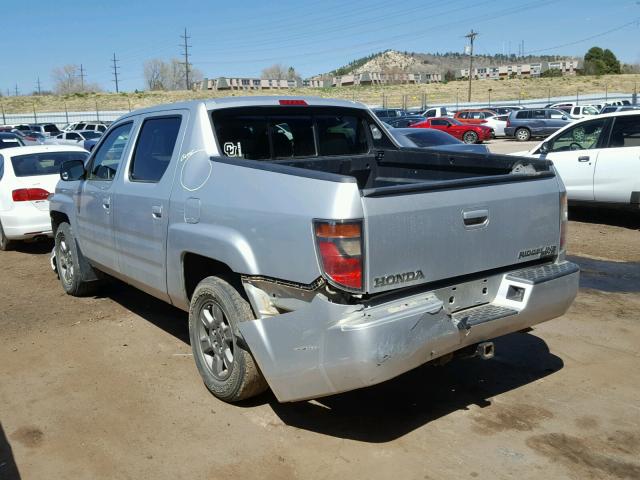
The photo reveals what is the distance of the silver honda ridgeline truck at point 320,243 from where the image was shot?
3.30m

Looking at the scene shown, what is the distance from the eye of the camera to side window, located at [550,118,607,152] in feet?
33.6

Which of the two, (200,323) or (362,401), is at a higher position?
(200,323)

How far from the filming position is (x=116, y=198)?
5285 mm

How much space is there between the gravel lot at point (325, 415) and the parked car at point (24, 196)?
359cm

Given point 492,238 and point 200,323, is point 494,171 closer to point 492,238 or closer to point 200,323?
→ point 492,238

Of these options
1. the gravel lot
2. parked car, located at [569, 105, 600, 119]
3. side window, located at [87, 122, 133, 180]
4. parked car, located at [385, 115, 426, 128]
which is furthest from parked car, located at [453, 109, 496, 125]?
side window, located at [87, 122, 133, 180]

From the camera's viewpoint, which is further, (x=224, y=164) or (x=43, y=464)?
(x=224, y=164)

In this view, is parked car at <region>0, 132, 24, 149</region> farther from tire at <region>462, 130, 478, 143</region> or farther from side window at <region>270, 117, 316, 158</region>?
side window at <region>270, 117, 316, 158</region>

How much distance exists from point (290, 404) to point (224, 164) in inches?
64.1

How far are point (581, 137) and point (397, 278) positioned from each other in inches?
328

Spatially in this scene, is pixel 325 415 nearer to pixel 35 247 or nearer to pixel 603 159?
pixel 35 247

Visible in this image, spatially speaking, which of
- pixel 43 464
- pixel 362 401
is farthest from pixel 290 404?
pixel 43 464

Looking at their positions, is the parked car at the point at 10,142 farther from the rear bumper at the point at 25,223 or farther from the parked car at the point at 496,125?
the parked car at the point at 496,125

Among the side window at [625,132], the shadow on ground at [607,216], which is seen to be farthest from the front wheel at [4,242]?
the side window at [625,132]
